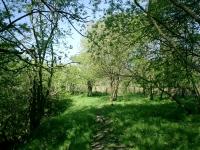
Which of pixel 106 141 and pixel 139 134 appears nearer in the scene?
pixel 139 134

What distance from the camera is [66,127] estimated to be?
21.7 meters

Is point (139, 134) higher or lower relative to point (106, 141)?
higher

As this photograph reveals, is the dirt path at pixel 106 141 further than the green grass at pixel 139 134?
Yes

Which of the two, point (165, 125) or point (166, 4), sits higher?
point (166, 4)

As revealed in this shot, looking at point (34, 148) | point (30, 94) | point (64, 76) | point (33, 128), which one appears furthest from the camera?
point (64, 76)

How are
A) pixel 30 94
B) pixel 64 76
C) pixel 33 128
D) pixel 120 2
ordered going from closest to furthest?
pixel 120 2 → pixel 33 128 → pixel 30 94 → pixel 64 76

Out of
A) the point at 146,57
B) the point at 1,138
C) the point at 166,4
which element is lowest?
the point at 1,138

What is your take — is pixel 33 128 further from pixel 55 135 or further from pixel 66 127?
pixel 55 135

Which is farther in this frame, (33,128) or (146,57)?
(33,128)

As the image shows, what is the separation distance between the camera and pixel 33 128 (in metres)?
24.6

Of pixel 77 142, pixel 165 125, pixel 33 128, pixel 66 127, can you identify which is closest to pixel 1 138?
pixel 33 128

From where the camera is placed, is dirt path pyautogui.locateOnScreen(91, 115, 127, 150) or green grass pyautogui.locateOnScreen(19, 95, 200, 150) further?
dirt path pyautogui.locateOnScreen(91, 115, 127, 150)

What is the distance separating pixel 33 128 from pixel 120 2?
13.3m

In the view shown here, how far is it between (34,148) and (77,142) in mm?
2680
